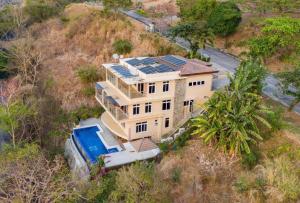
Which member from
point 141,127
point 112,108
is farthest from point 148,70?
point 141,127

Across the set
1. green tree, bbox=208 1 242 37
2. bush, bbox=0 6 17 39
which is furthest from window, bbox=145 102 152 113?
bush, bbox=0 6 17 39

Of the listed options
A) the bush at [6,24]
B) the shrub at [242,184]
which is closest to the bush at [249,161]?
the shrub at [242,184]

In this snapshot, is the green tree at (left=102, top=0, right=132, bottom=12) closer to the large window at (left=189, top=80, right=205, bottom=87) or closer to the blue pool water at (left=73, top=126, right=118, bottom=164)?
the blue pool water at (left=73, top=126, right=118, bottom=164)

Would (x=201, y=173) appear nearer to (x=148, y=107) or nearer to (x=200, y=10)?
(x=148, y=107)

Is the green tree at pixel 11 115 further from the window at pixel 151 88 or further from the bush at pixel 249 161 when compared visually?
the bush at pixel 249 161

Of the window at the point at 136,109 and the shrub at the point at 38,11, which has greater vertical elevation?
the shrub at the point at 38,11
